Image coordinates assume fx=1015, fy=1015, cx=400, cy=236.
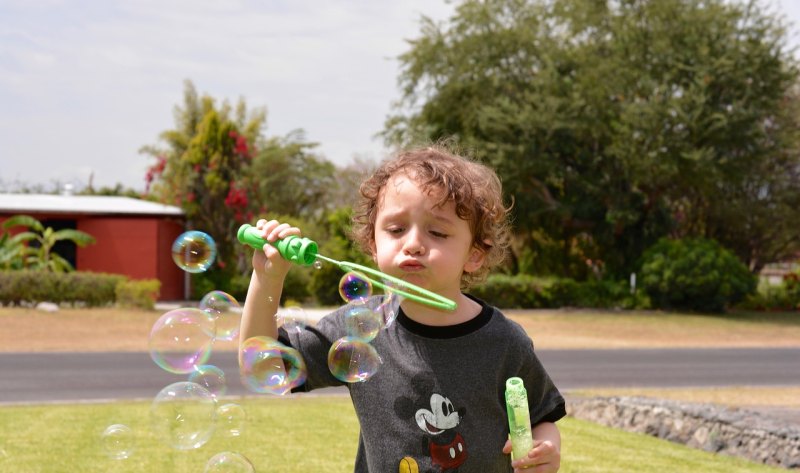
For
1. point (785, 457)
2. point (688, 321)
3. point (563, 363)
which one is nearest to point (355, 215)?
A: point (785, 457)

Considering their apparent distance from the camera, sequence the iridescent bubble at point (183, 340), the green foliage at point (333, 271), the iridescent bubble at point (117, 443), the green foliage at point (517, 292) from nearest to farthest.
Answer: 1. the iridescent bubble at point (183, 340)
2. the iridescent bubble at point (117, 443)
3. the green foliage at point (333, 271)
4. the green foliage at point (517, 292)

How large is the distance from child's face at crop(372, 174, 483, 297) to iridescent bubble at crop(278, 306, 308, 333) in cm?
45

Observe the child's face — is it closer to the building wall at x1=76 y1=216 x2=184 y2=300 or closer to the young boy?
the young boy

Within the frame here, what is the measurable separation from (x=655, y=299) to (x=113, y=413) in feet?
75.6

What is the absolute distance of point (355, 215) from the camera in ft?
11.6

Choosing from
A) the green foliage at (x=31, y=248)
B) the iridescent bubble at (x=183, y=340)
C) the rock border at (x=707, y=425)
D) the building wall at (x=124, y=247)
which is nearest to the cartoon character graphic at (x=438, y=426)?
the iridescent bubble at (x=183, y=340)

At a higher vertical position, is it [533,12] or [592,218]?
[533,12]

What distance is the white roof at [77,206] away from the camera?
29.4m

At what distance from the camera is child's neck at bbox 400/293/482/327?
10.6ft

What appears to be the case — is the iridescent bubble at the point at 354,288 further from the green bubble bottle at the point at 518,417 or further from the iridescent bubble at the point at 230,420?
the green bubble bottle at the point at 518,417

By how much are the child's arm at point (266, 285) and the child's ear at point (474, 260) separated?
1.92ft

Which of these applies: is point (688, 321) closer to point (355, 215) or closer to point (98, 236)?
point (98, 236)

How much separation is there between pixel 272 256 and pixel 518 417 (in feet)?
2.84

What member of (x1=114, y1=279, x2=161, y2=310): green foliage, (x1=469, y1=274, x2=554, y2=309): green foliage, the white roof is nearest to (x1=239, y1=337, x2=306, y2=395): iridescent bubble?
(x1=114, y1=279, x2=161, y2=310): green foliage
